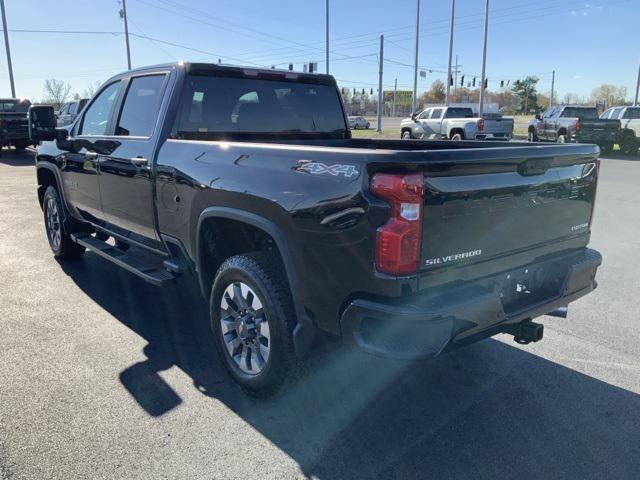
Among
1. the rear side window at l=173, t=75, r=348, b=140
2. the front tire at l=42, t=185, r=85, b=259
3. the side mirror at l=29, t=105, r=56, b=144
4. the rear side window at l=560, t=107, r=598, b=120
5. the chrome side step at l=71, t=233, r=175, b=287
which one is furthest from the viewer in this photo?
the rear side window at l=560, t=107, r=598, b=120

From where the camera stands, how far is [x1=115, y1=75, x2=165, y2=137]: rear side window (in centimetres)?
432

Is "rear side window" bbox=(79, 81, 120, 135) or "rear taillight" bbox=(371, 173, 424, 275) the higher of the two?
"rear side window" bbox=(79, 81, 120, 135)

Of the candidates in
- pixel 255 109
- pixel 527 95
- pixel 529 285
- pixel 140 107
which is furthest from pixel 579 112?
pixel 527 95

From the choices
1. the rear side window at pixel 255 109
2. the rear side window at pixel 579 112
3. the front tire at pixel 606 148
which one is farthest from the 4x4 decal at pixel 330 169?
the rear side window at pixel 579 112

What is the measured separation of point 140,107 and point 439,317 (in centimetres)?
327

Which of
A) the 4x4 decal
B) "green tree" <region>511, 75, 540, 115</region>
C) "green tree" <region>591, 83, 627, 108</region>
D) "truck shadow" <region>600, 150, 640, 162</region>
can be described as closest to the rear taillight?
the 4x4 decal

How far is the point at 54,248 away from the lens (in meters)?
6.52

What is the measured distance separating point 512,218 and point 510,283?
1.19 ft

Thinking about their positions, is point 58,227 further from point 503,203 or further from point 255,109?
point 503,203

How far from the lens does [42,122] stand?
5.43 meters

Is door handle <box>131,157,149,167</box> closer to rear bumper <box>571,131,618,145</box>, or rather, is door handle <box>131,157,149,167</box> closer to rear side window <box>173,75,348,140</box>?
rear side window <box>173,75,348,140</box>

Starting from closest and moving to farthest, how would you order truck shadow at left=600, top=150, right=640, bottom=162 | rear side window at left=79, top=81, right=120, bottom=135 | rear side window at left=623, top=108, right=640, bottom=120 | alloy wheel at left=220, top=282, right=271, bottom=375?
1. alloy wheel at left=220, top=282, right=271, bottom=375
2. rear side window at left=79, top=81, right=120, bottom=135
3. truck shadow at left=600, top=150, right=640, bottom=162
4. rear side window at left=623, top=108, right=640, bottom=120

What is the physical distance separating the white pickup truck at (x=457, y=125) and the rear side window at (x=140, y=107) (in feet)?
62.9

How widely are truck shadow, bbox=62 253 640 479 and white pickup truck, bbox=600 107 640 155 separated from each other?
2037cm
